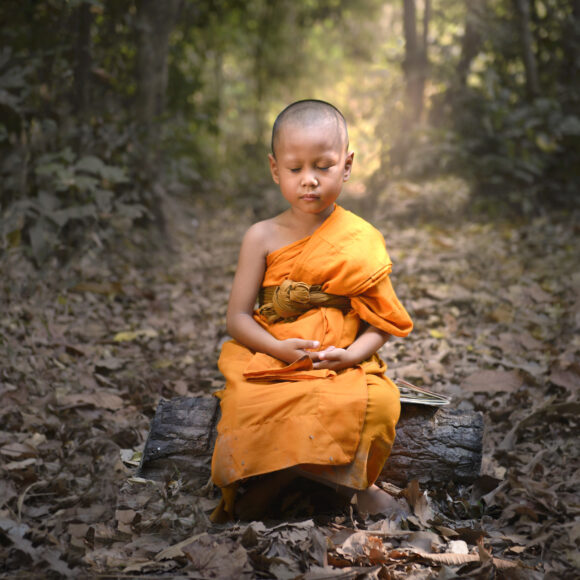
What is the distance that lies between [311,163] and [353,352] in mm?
730

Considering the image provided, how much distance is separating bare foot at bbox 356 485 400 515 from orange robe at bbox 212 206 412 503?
72 mm

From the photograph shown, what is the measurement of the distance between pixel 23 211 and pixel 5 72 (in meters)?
1.10

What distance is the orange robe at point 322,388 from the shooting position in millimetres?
2137

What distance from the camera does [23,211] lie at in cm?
432

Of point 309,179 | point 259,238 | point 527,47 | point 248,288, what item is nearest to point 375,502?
point 248,288

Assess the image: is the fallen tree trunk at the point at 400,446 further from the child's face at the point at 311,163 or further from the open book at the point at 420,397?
the child's face at the point at 311,163

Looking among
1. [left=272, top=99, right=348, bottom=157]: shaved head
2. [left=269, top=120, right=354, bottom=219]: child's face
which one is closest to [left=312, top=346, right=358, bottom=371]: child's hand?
[left=269, top=120, right=354, bottom=219]: child's face

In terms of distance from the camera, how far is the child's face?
90.3 inches

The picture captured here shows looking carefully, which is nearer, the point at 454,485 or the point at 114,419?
the point at 454,485

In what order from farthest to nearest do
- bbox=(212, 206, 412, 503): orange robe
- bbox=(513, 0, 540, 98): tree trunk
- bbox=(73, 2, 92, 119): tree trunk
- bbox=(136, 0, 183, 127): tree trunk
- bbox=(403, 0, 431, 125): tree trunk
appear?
bbox=(403, 0, 431, 125): tree trunk < bbox=(513, 0, 540, 98): tree trunk < bbox=(136, 0, 183, 127): tree trunk < bbox=(73, 2, 92, 119): tree trunk < bbox=(212, 206, 412, 503): orange robe

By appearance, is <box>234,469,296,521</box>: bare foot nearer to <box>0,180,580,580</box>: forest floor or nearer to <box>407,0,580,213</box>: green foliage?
<box>0,180,580,580</box>: forest floor

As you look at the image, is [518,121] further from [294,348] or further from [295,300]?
[294,348]

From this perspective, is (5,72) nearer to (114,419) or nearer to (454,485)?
(114,419)

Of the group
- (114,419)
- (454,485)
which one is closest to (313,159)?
(454,485)
